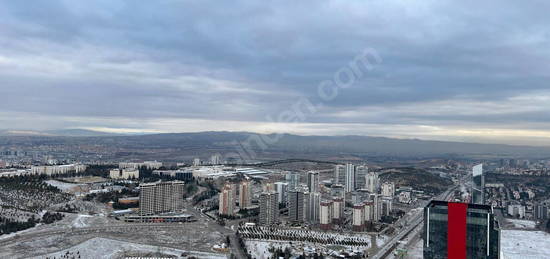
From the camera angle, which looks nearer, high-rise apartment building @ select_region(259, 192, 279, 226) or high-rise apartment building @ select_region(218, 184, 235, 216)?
high-rise apartment building @ select_region(259, 192, 279, 226)

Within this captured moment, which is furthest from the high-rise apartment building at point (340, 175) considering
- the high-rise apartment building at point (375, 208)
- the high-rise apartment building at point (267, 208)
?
the high-rise apartment building at point (267, 208)

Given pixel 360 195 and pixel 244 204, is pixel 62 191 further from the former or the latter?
pixel 360 195

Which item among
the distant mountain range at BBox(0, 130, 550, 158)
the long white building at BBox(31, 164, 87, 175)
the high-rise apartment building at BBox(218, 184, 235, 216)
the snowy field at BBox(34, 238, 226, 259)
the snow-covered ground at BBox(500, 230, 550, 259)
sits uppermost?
the distant mountain range at BBox(0, 130, 550, 158)

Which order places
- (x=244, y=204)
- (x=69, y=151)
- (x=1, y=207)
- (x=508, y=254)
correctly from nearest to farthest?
(x=508, y=254), (x=1, y=207), (x=244, y=204), (x=69, y=151)

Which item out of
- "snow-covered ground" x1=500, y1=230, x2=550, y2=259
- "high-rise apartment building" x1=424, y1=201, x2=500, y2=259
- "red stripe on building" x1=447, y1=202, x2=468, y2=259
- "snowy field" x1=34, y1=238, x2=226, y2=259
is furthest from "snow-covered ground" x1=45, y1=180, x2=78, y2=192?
"red stripe on building" x1=447, y1=202, x2=468, y2=259

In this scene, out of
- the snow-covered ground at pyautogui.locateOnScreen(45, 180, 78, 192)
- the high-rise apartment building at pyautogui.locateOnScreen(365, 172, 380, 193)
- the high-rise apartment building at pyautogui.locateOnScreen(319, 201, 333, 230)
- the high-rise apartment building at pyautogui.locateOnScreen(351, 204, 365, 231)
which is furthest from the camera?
the high-rise apartment building at pyautogui.locateOnScreen(365, 172, 380, 193)

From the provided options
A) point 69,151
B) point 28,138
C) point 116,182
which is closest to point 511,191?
point 116,182

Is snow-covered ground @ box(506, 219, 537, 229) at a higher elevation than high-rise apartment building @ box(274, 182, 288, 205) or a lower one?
lower

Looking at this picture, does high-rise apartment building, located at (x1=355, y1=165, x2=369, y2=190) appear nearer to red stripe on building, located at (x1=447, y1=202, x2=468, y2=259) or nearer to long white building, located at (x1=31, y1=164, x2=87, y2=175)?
long white building, located at (x1=31, y1=164, x2=87, y2=175)
